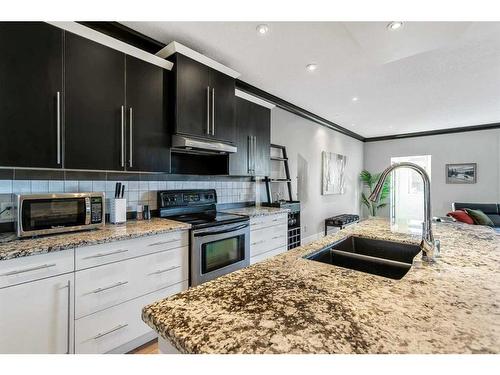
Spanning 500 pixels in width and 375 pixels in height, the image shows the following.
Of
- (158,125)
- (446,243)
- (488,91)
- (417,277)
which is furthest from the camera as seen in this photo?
(488,91)

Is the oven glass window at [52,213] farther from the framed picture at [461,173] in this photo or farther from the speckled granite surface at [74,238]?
the framed picture at [461,173]

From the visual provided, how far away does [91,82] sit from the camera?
67.9 inches

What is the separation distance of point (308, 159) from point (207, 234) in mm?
3107

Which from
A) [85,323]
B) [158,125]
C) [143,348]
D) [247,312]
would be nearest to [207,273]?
[143,348]

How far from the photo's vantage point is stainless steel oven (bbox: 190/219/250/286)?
2.09m

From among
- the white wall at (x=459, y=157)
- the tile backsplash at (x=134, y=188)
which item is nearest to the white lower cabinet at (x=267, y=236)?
the tile backsplash at (x=134, y=188)

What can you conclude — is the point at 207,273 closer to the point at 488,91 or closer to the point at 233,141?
the point at 233,141

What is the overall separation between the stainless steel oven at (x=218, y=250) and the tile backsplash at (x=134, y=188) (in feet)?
2.22

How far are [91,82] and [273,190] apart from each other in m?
2.78

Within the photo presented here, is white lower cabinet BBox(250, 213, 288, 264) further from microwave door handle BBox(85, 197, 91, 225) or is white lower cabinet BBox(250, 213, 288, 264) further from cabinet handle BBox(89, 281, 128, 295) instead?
microwave door handle BBox(85, 197, 91, 225)

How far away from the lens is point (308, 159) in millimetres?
4695

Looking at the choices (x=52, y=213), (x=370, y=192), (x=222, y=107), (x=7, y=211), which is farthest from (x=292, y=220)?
(x=370, y=192)

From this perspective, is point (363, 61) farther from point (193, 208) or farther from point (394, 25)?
point (193, 208)

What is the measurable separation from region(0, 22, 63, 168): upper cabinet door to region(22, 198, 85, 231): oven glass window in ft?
0.79
